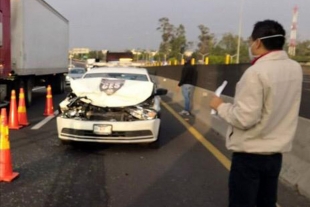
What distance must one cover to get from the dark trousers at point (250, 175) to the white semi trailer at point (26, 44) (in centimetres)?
1115

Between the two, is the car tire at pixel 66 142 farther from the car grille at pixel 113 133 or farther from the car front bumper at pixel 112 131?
the car grille at pixel 113 133

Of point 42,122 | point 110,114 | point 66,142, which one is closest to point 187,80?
point 42,122

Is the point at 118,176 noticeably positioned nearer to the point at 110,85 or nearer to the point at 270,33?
the point at 110,85

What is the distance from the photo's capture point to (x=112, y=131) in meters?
8.03

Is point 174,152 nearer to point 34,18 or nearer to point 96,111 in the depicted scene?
point 96,111

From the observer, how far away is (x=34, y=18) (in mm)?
16281

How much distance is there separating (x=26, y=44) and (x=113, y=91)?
777 centimetres

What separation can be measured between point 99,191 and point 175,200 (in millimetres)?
999

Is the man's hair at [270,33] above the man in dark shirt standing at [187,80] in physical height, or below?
above

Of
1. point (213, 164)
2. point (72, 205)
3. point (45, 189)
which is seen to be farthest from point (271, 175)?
point (213, 164)

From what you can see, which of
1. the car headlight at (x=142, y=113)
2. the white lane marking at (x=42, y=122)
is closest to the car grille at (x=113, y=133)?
the car headlight at (x=142, y=113)

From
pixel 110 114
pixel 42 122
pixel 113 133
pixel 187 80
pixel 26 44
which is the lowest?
pixel 42 122

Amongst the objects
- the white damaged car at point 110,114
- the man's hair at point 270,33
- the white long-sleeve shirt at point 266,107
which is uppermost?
the man's hair at point 270,33

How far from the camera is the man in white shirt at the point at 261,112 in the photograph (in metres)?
3.02
